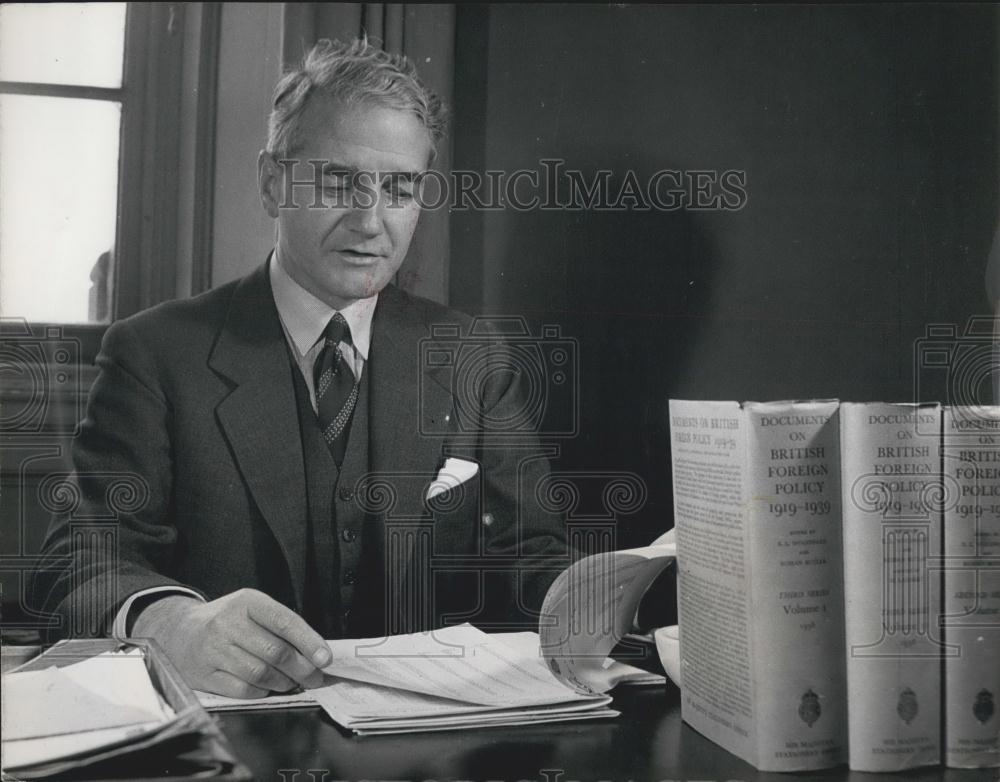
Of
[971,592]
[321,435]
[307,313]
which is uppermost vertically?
[307,313]

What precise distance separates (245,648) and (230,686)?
35 millimetres

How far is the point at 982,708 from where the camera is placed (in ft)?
2.63

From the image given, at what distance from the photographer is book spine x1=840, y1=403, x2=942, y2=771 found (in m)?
0.78

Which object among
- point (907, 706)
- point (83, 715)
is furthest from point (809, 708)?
point (83, 715)

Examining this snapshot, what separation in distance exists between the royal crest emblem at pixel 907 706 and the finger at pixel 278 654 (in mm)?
501

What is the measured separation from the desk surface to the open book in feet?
0.04

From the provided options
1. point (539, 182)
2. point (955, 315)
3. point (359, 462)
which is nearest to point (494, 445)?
point (359, 462)

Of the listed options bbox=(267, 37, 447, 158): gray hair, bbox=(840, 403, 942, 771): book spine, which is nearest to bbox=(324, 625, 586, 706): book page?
bbox=(840, 403, 942, 771): book spine

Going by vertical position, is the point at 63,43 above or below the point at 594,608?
above

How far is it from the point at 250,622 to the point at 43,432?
27cm

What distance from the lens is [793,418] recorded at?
78 cm

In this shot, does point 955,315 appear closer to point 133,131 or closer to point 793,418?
point 793,418

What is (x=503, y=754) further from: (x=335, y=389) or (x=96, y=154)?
(x=96, y=154)

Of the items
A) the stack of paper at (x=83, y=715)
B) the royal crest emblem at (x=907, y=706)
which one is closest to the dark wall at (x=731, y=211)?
the royal crest emblem at (x=907, y=706)
